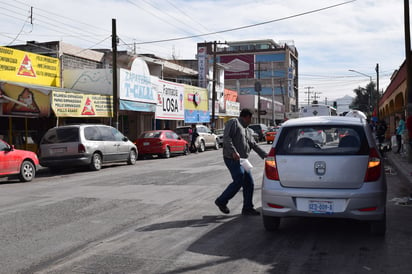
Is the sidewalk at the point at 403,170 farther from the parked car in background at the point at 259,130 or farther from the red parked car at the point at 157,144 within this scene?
the parked car in background at the point at 259,130

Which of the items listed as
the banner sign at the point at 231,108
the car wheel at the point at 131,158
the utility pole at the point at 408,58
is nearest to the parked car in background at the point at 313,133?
the utility pole at the point at 408,58

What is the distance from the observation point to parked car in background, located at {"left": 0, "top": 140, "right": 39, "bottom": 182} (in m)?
13.2

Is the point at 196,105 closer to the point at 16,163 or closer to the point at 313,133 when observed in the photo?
the point at 16,163

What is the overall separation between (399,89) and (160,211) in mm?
25123

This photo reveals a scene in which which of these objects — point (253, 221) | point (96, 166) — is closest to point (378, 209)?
point (253, 221)

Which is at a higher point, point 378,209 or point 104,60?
point 104,60

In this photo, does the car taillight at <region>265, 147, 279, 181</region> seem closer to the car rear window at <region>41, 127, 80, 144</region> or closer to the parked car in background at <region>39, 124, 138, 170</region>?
the parked car in background at <region>39, 124, 138, 170</region>

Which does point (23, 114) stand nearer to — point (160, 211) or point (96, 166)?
point (96, 166)

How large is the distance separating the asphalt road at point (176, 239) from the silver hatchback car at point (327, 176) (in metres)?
0.42

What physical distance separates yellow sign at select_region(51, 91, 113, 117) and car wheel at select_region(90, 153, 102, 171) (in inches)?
123

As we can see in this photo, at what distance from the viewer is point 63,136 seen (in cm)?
1669

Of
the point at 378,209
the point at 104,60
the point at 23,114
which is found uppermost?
the point at 104,60

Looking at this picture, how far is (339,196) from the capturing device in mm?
5875

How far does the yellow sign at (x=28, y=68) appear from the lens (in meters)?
20.5
